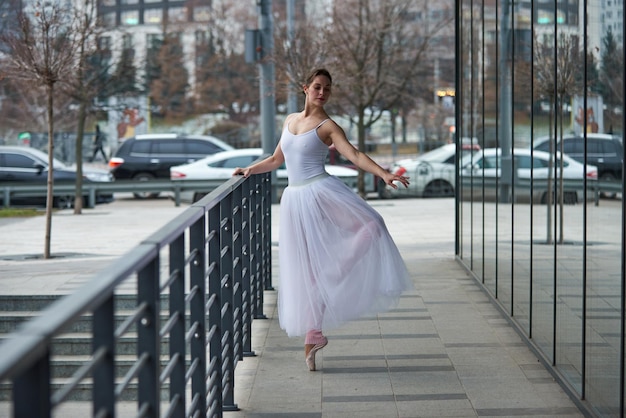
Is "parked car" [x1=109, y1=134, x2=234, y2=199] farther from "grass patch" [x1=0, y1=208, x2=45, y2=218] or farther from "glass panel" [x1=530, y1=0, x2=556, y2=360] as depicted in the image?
"glass panel" [x1=530, y1=0, x2=556, y2=360]

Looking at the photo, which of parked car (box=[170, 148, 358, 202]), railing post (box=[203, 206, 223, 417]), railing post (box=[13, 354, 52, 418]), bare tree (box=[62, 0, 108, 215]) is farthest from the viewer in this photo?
parked car (box=[170, 148, 358, 202])

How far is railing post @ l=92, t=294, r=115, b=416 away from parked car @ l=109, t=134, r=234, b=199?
2748cm

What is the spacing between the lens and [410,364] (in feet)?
23.6

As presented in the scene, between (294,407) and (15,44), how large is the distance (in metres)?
13.4

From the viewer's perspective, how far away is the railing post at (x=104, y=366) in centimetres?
257

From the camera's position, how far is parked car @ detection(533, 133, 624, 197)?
5.07 meters

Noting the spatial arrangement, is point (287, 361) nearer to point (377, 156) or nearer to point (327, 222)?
point (327, 222)

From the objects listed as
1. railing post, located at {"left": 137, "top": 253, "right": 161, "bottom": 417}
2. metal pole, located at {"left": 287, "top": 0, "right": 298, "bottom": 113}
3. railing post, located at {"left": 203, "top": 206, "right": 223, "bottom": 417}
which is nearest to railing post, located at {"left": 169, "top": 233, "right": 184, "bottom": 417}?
railing post, located at {"left": 137, "top": 253, "right": 161, "bottom": 417}

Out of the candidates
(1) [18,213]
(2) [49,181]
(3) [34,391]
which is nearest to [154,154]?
(1) [18,213]

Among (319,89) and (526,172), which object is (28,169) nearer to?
(526,172)

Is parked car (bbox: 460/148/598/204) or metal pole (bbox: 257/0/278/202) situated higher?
metal pole (bbox: 257/0/278/202)

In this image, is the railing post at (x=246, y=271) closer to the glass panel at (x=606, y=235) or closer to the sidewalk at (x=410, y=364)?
the sidewalk at (x=410, y=364)

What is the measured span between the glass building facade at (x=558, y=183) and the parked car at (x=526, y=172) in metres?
0.01

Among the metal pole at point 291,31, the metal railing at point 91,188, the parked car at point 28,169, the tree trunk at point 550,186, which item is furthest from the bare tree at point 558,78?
the parked car at point 28,169
